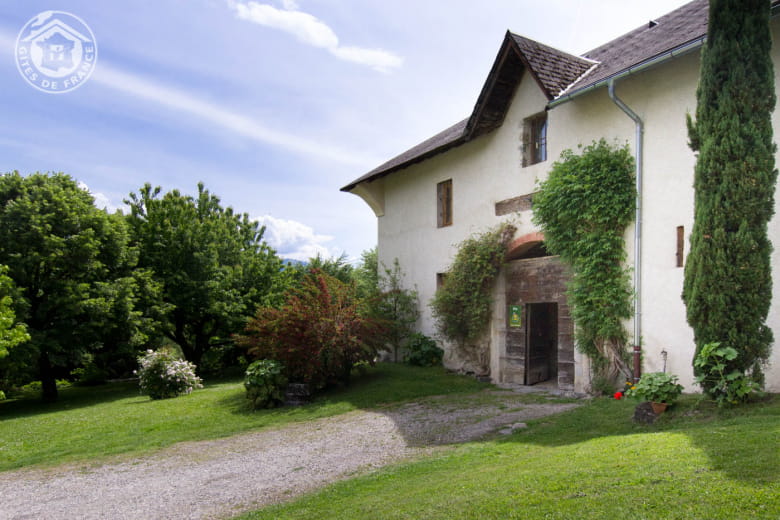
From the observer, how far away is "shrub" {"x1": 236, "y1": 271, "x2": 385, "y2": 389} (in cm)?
1116

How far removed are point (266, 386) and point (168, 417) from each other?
1.98 metres

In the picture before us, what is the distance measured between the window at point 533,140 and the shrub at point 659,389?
20.0 ft

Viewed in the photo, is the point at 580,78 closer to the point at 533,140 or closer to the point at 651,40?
the point at 651,40

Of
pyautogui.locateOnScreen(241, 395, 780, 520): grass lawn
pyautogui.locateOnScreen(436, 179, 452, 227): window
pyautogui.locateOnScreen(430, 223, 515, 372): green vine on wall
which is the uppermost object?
pyautogui.locateOnScreen(436, 179, 452, 227): window

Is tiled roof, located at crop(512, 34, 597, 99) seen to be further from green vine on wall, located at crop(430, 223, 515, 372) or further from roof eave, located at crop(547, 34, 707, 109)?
green vine on wall, located at crop(430, 223, 515, 372)

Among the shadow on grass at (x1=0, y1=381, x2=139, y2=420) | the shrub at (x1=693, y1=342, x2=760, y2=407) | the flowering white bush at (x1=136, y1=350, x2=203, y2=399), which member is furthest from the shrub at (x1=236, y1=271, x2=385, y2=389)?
the shrub at (x1=693, y1=342, x2=760, y2=407)

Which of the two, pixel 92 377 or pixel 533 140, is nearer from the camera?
pixel 533 140

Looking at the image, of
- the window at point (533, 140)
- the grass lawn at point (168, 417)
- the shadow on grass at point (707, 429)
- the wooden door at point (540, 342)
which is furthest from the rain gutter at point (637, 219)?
the grass lawn at point (168, 417)

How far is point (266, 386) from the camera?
10961 mm

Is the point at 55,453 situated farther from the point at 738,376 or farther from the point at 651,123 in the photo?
the point at 651,123

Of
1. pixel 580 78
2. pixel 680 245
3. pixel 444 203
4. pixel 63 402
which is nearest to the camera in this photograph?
pixel 680 245

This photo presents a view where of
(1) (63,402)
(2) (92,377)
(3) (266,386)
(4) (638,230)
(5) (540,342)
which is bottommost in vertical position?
(2) (92,377)

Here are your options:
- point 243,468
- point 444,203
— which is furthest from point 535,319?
point 243,468

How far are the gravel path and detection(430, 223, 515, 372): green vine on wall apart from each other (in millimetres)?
3130
